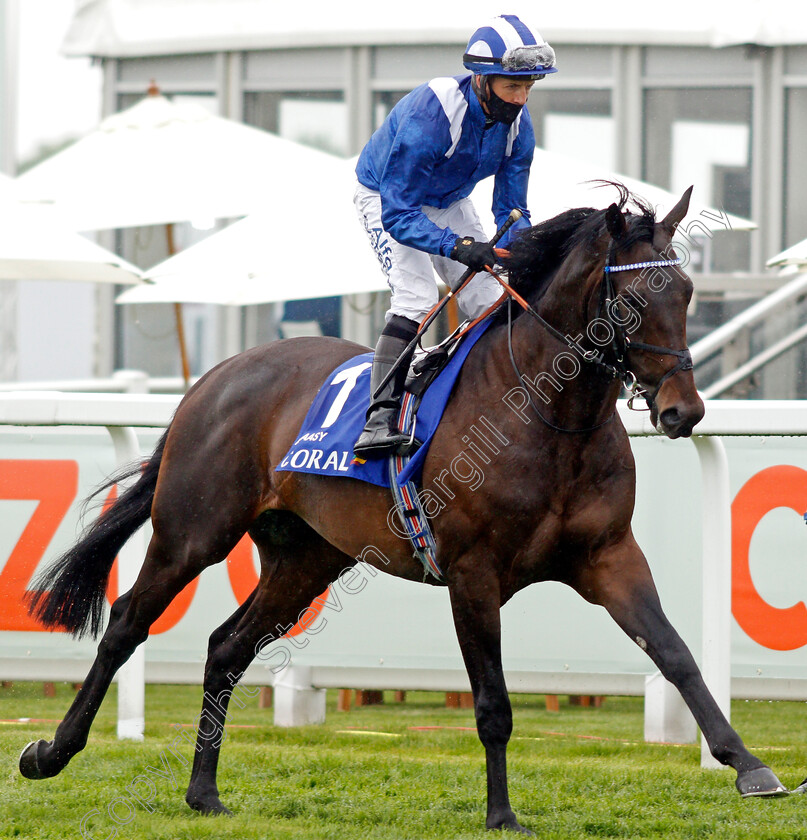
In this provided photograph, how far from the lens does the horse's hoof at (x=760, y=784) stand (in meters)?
2.89

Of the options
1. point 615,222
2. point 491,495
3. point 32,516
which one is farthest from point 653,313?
point 32,516

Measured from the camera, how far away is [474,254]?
3.52 meters

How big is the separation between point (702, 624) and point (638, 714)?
137 cm

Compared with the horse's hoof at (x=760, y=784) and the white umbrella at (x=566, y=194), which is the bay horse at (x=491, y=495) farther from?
the white umbrella at (x=566, y=194)

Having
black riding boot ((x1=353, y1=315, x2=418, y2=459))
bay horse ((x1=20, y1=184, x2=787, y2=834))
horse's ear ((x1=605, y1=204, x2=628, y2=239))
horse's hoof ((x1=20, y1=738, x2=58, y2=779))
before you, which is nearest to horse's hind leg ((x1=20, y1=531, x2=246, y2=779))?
bay horse ((x1=20, y1=184, x2=787, y2=834))

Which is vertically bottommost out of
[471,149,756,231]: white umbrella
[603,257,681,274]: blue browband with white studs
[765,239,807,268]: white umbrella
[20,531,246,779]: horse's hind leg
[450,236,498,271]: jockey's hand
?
[20,531,246,779]: horse's hind leg

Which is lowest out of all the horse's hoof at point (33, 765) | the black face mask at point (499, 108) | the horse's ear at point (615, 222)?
the horse's hoof at point (33, 765)

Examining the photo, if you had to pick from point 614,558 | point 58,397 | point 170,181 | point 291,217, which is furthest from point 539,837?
point 170,181

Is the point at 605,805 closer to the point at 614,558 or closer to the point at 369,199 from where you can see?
the point at 614,558

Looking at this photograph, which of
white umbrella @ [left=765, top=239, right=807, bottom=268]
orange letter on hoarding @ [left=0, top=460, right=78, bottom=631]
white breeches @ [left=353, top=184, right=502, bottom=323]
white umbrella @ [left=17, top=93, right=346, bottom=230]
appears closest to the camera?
white breeches @ [left=353, top=184, right=502, bottom=323]

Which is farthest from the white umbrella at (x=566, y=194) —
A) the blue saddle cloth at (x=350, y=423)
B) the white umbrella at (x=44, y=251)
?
the blue saddle cloth at (x=350, y=423)

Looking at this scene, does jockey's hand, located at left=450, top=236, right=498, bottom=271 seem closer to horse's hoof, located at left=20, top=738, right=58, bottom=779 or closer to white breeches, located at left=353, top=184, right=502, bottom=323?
white breeches, located at left=353, top=184, right=502, bottom=323

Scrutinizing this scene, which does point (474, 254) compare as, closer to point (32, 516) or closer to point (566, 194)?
point (32, 516)

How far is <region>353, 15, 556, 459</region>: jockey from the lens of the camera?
3605 millimetres
